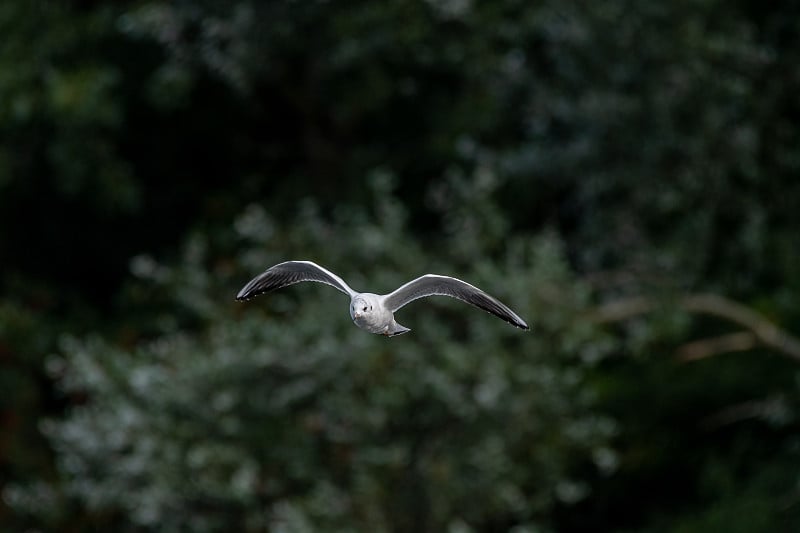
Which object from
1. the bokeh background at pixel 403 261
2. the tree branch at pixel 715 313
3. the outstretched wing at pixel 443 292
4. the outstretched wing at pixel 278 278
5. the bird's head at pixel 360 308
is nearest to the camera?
the bird's head at pixel 360 308

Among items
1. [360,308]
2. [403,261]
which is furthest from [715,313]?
[360,308]

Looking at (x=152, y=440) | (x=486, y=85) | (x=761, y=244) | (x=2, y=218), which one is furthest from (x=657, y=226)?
(x=2, y=218)

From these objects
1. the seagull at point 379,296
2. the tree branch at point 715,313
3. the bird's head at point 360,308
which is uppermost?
the tree branch at point 715,313

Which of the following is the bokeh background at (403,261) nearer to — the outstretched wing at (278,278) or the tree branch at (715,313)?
the tree branch at (715,313)

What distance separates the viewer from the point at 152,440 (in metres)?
10.7

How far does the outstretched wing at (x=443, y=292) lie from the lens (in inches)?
171

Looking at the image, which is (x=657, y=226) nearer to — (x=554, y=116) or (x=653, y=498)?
(x=554, y=116)

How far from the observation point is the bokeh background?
10523 millimetres

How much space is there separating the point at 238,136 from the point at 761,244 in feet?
18.1

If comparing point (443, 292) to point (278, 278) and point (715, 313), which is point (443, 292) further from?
point (715, 313)

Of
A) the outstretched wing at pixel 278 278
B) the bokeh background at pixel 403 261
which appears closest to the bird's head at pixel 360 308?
the outstretched wing at pixel 278 278

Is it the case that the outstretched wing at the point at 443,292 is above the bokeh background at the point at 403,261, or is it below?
below

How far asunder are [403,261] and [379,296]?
6583 mm

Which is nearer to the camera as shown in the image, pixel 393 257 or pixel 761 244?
pixel 393 257
